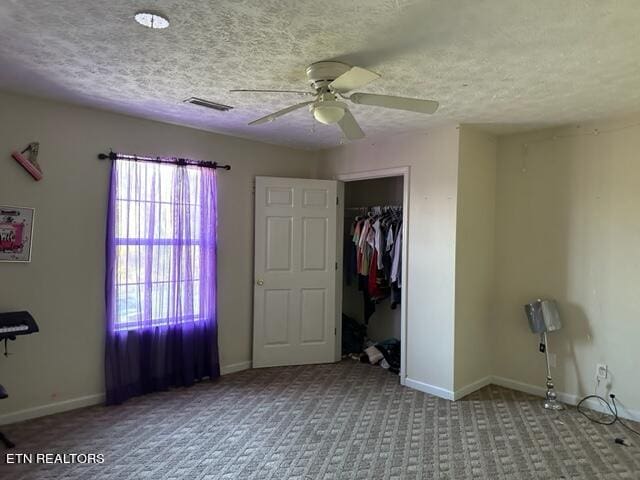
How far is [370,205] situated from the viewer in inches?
209

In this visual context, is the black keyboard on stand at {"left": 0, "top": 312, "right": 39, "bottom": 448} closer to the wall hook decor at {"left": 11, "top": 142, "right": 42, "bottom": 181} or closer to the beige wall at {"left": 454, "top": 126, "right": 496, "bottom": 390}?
the wall hook decor at {"left": 11, "top": 142, "right": 42, "bottom": 181}

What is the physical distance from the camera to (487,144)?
401 centimetres

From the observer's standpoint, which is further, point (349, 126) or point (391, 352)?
point (391, 352)

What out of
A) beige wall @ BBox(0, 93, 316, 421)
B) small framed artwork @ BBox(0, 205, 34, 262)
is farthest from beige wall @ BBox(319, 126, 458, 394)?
small framed artwork @ BBox(0, 205, 34, 262)

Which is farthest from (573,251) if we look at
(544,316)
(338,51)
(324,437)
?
(338,51)

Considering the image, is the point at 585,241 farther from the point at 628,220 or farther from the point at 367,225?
the point at 367,225

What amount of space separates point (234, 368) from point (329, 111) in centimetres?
298

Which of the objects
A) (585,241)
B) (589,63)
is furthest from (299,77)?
(585,241)

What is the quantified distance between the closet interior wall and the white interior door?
0.61m

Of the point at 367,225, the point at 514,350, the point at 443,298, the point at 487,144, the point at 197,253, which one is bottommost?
the point at 514,350

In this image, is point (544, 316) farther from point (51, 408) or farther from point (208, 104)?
point (51, 408)

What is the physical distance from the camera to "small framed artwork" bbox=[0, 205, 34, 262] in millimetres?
3070

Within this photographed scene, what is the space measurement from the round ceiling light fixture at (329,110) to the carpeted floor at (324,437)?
202 centimetres

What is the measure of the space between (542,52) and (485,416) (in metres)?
2.60
